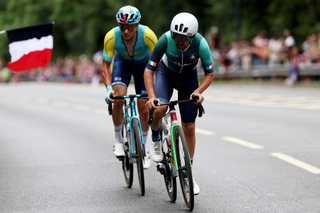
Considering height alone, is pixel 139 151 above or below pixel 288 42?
below

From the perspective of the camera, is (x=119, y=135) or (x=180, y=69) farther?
(x=119, y=135)

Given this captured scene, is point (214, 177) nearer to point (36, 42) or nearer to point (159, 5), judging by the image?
point (36, 42)

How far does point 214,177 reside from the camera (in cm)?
722

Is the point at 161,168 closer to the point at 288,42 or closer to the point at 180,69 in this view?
the point at 180,69

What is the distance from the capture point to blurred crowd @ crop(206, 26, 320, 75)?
72.6 feet

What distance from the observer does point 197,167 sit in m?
7.91

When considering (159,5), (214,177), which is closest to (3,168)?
(214,177)

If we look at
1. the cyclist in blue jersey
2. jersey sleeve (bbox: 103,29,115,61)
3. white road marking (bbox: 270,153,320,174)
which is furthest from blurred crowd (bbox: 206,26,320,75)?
the cyclist in blue jersey

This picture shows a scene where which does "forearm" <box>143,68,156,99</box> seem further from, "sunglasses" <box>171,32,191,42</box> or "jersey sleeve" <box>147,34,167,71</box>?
"sunglasses" <box>171,32,191,42</box>

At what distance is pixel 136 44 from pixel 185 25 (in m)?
1.66

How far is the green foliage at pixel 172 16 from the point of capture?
1635 inches

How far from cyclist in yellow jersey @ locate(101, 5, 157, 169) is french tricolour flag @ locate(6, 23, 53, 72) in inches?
103

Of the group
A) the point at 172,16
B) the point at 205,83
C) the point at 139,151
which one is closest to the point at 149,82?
the point at 205,83

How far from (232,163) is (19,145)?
14.6 feet
